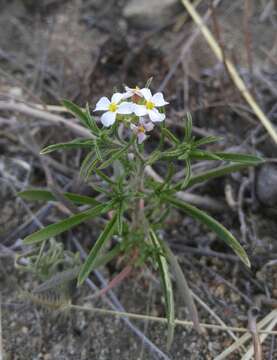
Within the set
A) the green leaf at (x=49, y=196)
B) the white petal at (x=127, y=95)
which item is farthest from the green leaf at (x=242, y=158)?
the green leaf at (x=49, y=196)

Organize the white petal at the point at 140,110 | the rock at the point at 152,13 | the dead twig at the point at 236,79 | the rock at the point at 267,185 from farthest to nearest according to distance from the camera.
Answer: the rock at the point at 152,13, the dead twig at the point at 236,79, the rock at the point at 267,185, the white petal at the point at 140,110

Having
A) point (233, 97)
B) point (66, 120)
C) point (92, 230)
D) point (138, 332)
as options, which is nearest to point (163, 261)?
point (138, 332)

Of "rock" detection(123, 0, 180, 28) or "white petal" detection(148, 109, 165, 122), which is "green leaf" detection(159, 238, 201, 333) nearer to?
"white petal" detection(148, 109, 165, 122)

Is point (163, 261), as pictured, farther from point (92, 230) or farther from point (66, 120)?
point (66, 120)

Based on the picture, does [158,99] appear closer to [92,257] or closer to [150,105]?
[150,105]

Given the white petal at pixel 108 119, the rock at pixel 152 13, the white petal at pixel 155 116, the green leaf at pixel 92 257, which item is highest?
the rock at pixel 152 13

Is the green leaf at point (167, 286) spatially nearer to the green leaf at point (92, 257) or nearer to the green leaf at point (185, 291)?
the green leaf at point (185, 291)

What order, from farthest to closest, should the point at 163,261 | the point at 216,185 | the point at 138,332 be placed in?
the point at 216,185, the point at 138,332, the point at 163,261

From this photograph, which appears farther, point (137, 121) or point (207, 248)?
point (207, 248)
